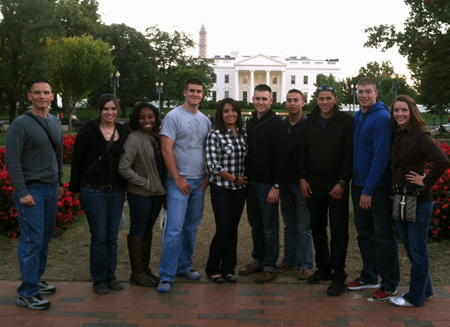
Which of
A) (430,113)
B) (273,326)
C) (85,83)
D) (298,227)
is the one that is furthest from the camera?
(430,113)

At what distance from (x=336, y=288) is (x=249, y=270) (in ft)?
3.33

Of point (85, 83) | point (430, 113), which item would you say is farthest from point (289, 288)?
point (430, 113)

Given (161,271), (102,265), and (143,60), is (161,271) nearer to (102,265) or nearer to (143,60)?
(102,265)

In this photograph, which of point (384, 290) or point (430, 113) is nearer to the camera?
point (384, 290)

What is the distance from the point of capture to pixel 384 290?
Answer: 14.0 ft

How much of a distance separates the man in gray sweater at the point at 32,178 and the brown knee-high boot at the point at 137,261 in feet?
2.90

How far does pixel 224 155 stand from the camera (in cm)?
466

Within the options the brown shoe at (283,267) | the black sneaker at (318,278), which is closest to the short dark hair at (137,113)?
the brown shoe at (283,267)

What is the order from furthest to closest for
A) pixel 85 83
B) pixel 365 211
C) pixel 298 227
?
1. pixel 85 83
2. pixel 298 227
3. pixel 365 211

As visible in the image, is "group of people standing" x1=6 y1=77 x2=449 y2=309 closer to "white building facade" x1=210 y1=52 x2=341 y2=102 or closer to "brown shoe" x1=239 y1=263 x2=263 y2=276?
"brown shoe" x1=239 y1=263 x2=263 y2=276

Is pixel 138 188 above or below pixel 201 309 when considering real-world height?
above

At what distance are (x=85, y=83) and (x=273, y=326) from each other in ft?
112

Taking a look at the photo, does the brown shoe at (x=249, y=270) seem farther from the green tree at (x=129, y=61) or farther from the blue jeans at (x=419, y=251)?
the green tree at (x=129, y=61)

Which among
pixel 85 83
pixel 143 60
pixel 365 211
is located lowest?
pixel 365 211
